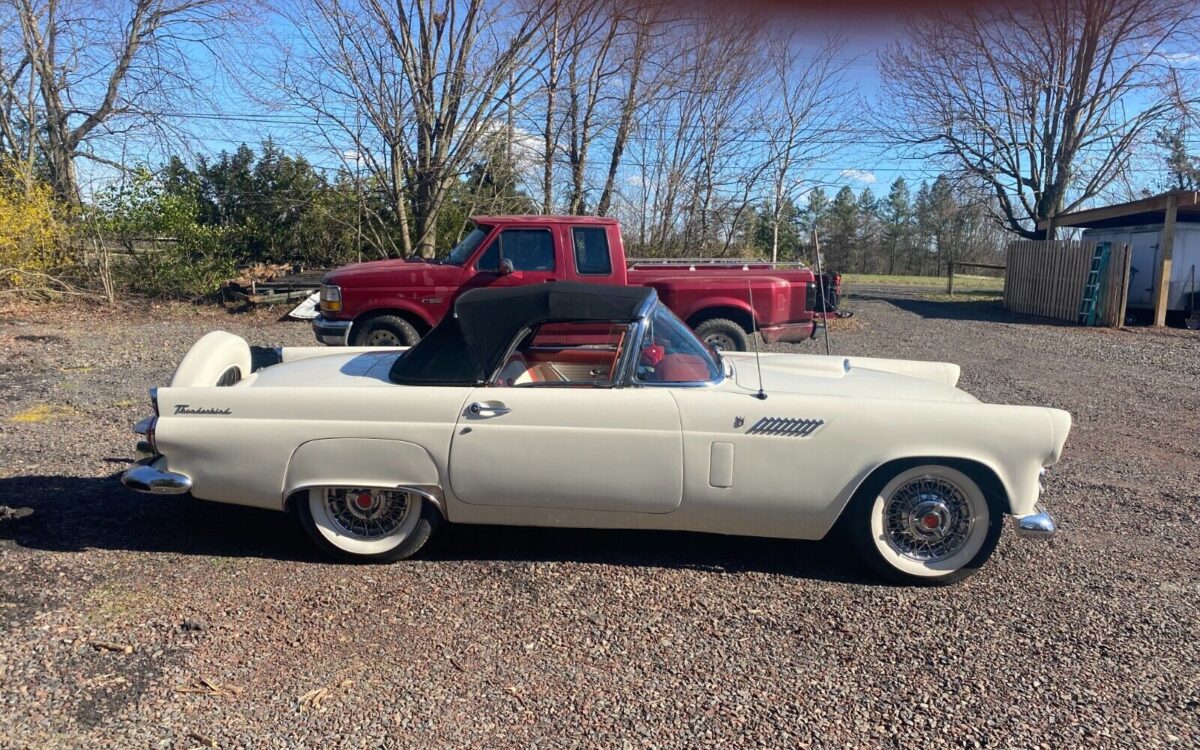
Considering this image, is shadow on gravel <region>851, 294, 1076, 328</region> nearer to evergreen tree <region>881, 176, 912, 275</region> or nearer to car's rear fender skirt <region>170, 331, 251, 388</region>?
car's rear fender skirt <region>170, 331, 251, 388</region>

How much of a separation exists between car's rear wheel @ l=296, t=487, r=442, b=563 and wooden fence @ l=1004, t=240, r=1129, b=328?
17.3 meters

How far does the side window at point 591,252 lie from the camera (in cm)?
923

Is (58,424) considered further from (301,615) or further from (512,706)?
(512,706)

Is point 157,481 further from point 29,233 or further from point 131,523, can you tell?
point 29,233

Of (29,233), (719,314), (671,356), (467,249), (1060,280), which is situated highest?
(29,233)

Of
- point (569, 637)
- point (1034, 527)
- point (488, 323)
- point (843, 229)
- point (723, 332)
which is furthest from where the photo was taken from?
point (843, 229)

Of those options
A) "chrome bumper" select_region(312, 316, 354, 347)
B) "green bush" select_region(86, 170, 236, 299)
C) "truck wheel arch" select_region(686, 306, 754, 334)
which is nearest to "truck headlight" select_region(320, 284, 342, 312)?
"chrome bumper" select_region(312, 316, 354, 347)

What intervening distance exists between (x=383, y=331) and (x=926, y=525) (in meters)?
6.86

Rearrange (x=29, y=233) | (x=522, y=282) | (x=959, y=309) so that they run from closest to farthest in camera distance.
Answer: (x=522, y=282), (x=29, y=233), (x=959, y=309)

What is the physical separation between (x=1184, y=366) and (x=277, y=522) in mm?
12375

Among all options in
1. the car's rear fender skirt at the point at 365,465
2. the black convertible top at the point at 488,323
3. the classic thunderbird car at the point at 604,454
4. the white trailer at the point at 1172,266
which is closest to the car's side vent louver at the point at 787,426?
the classic thunderbird car at the point at 604,454

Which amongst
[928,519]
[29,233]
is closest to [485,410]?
[928,519]

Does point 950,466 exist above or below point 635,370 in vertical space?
below

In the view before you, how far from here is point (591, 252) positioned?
927 centimetres
